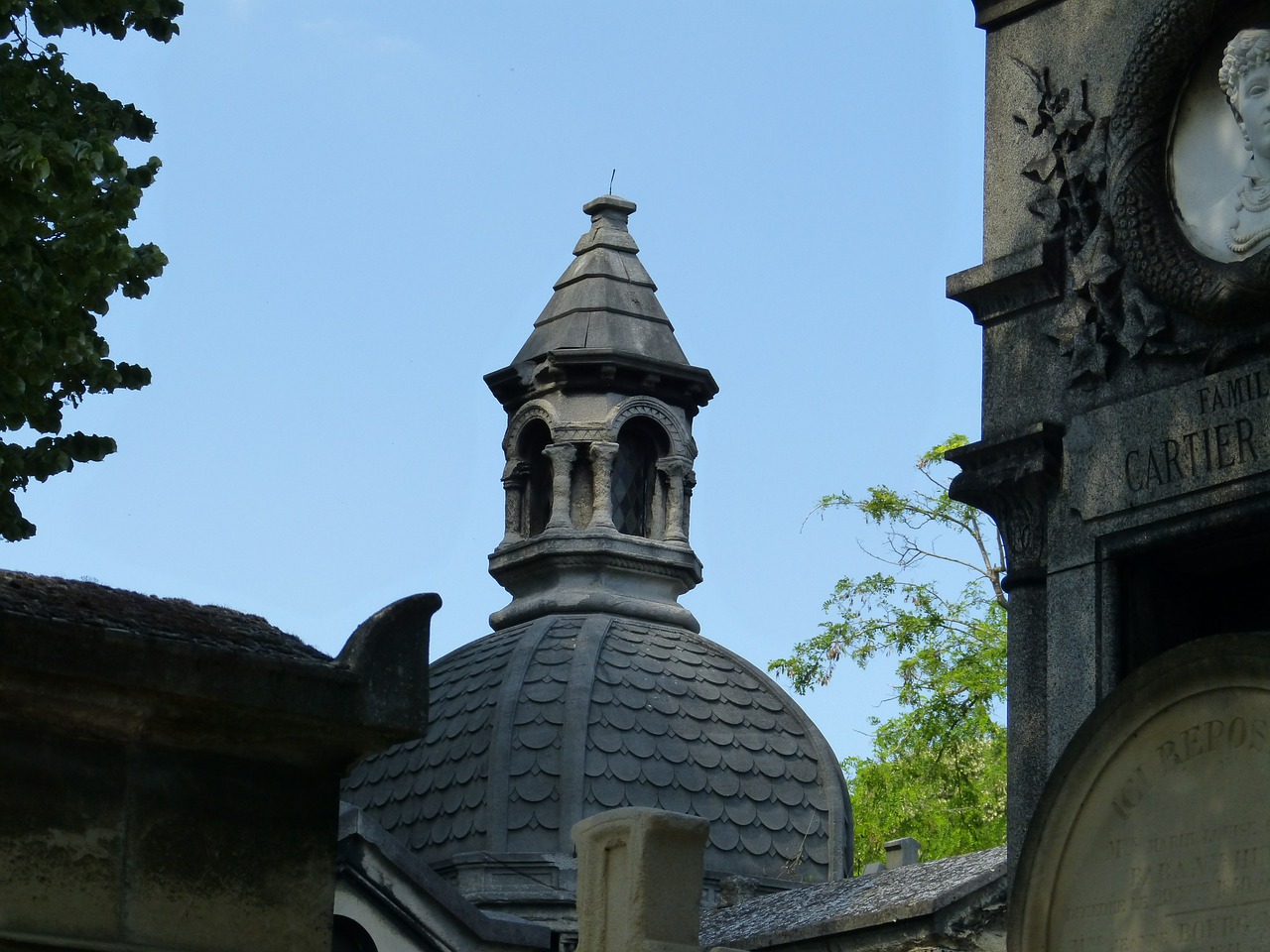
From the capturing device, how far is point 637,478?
32.7 metres

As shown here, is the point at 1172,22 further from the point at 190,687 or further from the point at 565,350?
the point at 565,350

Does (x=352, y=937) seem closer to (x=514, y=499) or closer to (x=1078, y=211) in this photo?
(x=514, y=499)

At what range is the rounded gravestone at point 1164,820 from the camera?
6.73 metres

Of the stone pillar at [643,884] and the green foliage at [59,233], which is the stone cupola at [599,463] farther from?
the stone pillar at [643,884]

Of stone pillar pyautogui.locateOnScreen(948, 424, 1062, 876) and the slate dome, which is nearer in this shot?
stone pillar pyautogui.locateOnScreen(948, 424, 1062, 876)

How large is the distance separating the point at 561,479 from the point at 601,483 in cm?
54

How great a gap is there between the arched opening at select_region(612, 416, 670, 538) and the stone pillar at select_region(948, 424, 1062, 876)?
2372 cm

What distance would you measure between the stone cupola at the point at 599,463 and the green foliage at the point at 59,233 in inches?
799

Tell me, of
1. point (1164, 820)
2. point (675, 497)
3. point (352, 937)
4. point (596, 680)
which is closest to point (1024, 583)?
point (1164, 820)

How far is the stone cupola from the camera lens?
31.5m

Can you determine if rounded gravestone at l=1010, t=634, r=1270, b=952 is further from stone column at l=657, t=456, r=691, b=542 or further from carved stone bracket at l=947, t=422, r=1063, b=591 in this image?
stone column at l=657, t=456, r=691, b=542

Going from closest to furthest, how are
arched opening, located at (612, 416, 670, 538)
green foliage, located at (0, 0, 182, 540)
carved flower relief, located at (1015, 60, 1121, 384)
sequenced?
carved flower relief, located at (1015, 60, 1121, 384) < green foliage, located at (0, 0, 182, 540) < arched opening, located at (612, 416, 670, 538)

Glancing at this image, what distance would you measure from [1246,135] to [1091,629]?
5.56 feet

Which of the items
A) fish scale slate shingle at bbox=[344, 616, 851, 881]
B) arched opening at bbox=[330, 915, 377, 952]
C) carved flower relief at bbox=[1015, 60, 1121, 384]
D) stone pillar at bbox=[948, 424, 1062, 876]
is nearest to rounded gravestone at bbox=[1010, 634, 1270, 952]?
stone pillar at bbox=[948, 424, 1062, 876]
